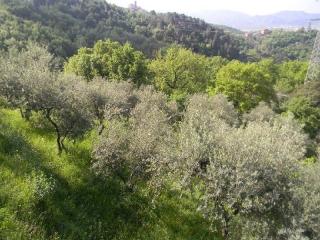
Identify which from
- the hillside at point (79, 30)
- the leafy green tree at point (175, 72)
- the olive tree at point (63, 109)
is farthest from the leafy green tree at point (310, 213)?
the hillside at point (79, 30)

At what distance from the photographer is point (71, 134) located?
22.3 metres

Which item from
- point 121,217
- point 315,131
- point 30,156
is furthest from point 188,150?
point 315,131

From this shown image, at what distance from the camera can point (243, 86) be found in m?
60.4

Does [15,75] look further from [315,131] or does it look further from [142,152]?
[315,131]

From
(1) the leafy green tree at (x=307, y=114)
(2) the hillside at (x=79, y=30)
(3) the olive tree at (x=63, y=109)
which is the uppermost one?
(3) the olive tree at (x=63, y=109)

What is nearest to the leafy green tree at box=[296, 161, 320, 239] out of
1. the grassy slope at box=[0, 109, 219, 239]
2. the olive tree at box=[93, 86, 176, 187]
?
the grassy slope at box=[0, 109, 219, 239]

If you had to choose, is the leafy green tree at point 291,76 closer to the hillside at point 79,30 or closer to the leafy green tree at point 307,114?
the leafy green tree at point 307,114

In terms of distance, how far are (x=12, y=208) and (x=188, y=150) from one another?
7156 mm

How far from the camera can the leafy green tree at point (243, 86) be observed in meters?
60.3

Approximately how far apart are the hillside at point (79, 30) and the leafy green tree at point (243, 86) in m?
57.4

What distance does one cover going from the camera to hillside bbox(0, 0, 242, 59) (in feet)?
384

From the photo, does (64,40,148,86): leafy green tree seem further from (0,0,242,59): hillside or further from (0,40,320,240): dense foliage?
(0,0,242,59): hillside

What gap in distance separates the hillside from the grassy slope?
81.6 m

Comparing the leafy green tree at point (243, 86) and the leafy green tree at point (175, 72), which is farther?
the leafy green tree at point (175, 72)
